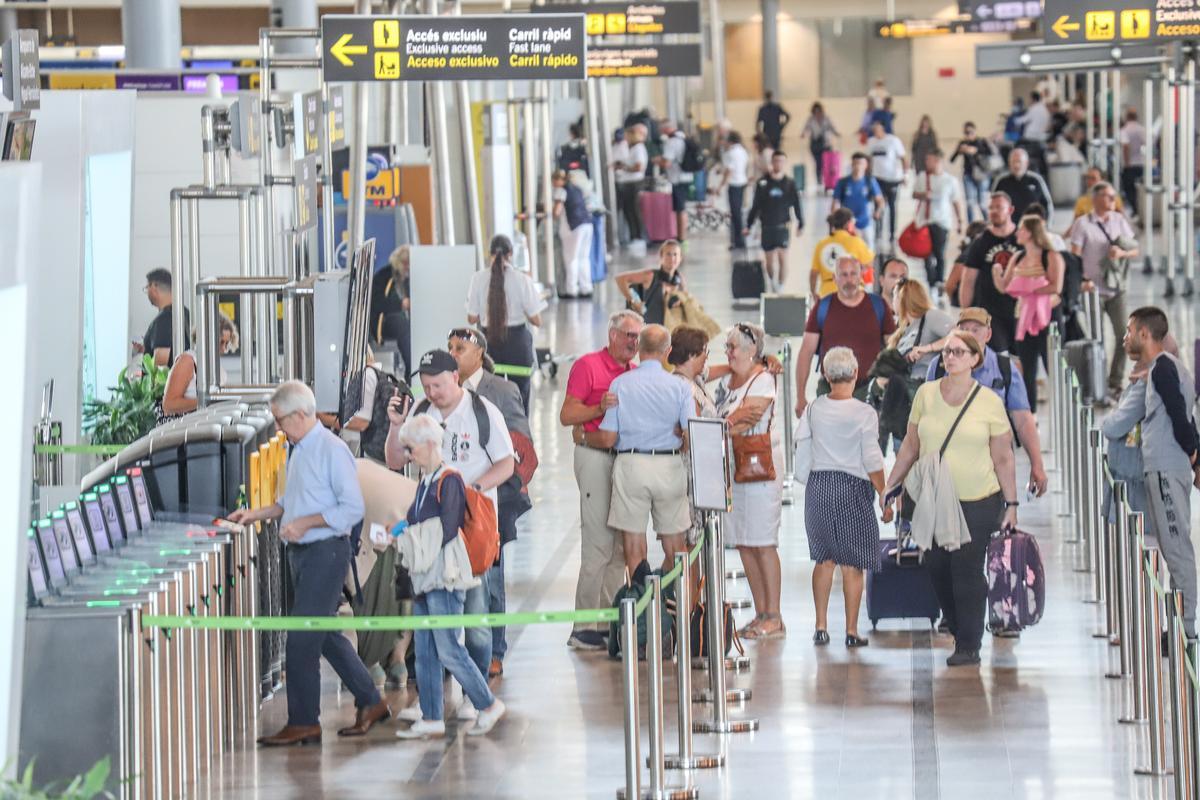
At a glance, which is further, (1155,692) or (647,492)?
(647,492)

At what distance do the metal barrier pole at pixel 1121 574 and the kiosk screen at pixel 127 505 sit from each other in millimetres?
4311

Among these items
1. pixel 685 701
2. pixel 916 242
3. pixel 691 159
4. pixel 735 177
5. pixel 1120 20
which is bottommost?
pixel 685 701

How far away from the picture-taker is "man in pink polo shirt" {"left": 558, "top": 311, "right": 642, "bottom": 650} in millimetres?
10039

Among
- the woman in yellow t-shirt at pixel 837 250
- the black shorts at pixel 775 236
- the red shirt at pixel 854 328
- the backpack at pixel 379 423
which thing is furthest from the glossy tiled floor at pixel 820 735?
the black shorts at pixel 775 236

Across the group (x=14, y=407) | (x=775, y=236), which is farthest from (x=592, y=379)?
(x=775, y=236)

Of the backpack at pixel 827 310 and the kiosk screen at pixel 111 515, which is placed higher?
the backpack at pixel 827 310

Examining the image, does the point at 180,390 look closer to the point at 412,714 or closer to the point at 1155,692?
the point at 412,714

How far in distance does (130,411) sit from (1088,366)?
7443 millimetres

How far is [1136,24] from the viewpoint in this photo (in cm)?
1841

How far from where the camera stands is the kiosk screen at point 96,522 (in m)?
8.38

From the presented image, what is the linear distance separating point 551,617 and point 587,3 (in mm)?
17350

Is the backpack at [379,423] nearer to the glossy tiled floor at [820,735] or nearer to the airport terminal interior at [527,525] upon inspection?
the airport terminal interior at [527,525]

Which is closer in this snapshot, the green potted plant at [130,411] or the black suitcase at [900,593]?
the black suitcase at [900,593]

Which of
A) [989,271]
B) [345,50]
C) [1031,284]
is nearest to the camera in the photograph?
[345,50]
